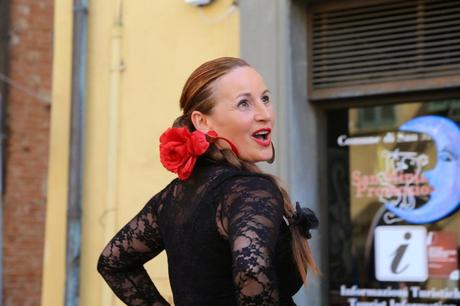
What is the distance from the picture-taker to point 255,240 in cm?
194

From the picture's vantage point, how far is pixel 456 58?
4.91 m

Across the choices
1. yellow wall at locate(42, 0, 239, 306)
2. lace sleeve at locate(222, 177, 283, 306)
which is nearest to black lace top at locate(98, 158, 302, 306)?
lace sleeve at locate(222, 177, 283, 306)

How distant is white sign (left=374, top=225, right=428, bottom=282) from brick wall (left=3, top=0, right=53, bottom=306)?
5.39 m

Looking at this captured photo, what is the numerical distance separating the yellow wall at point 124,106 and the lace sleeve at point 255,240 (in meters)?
3.47

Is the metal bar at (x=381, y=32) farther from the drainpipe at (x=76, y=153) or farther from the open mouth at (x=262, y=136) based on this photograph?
the open mouth at (x=262, y=136)

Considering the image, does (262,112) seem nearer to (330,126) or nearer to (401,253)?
(401,253)

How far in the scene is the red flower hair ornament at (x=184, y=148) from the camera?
7.47 ft

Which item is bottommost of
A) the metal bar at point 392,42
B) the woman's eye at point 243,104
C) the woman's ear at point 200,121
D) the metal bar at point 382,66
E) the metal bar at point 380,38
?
the woman's ear at point 200,121

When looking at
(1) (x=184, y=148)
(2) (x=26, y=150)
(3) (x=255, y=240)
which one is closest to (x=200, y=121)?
(1) (x=184, y=148)

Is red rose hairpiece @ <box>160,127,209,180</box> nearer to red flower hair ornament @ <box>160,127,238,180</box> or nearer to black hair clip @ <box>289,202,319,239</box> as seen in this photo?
red flower hair ornament @ <box>160,127,238,180</box>

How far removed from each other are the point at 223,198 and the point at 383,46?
3256mm

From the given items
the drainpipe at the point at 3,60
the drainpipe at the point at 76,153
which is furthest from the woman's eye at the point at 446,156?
the drainpipe at the point at 3,60

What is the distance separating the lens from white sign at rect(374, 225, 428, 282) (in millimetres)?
5035

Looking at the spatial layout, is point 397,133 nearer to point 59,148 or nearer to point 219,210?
point 59,148
